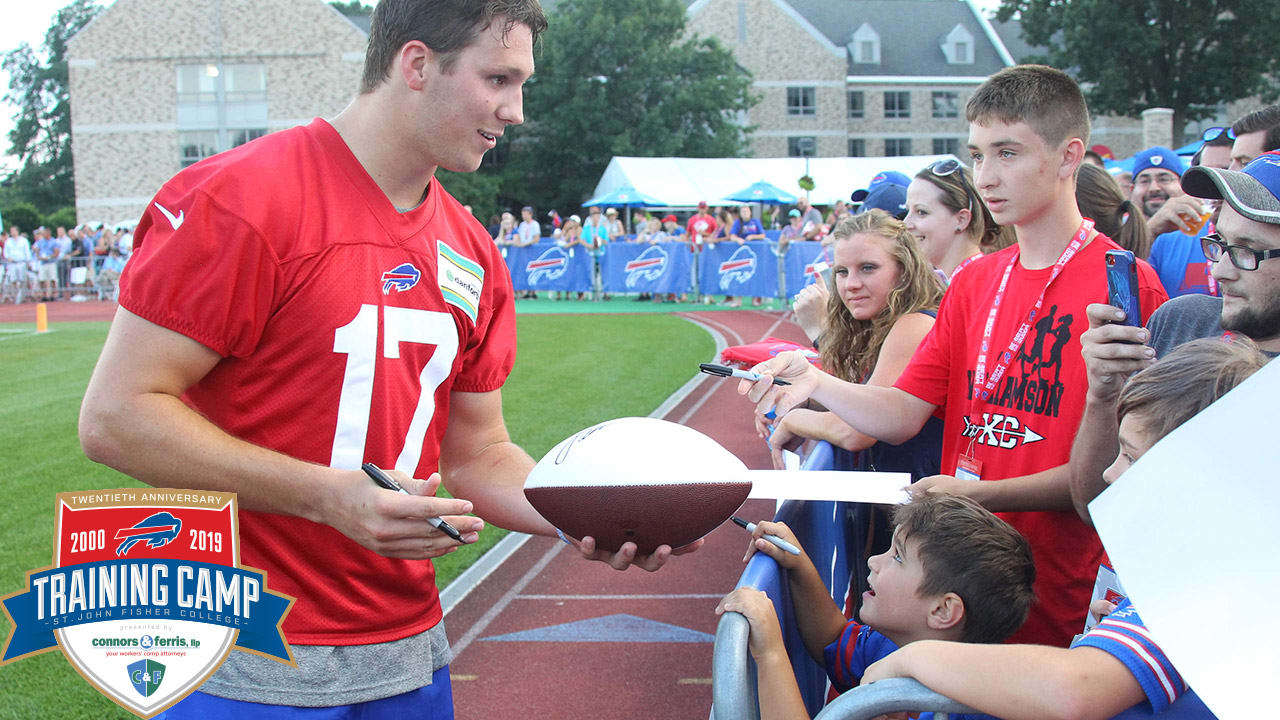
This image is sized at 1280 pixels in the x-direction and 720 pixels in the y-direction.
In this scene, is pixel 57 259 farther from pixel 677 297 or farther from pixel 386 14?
pixel 386 14

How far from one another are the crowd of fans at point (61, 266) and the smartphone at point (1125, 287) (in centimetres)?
3100

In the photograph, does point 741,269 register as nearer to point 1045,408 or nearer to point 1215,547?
point 1045,408

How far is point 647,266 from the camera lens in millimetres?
25188

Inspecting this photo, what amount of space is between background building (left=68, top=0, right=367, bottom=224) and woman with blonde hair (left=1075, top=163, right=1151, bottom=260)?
168ft

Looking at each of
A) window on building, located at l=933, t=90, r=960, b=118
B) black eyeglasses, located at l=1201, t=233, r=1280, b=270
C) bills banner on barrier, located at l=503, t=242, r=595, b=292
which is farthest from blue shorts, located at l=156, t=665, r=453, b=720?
window on building, located at l=933, t=90, r=960, b=118

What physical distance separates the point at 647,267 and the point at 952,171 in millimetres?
20938

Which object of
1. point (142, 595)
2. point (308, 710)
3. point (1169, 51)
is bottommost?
point (308, 710)

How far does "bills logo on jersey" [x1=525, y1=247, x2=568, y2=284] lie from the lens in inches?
1032

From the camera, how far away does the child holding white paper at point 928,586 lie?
2469 mm

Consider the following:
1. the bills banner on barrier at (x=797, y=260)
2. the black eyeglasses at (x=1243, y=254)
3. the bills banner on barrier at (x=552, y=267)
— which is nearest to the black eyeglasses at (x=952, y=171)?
the black eyeglasses at (x=1243, y=254)

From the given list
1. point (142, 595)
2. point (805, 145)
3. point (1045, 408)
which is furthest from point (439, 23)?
point (805, 145)

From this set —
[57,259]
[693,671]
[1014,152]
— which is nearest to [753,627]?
[1014,152]

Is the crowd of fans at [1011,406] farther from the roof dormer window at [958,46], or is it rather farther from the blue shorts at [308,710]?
the roof dormer window at [958,46]

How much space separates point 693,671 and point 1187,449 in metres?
3.74
